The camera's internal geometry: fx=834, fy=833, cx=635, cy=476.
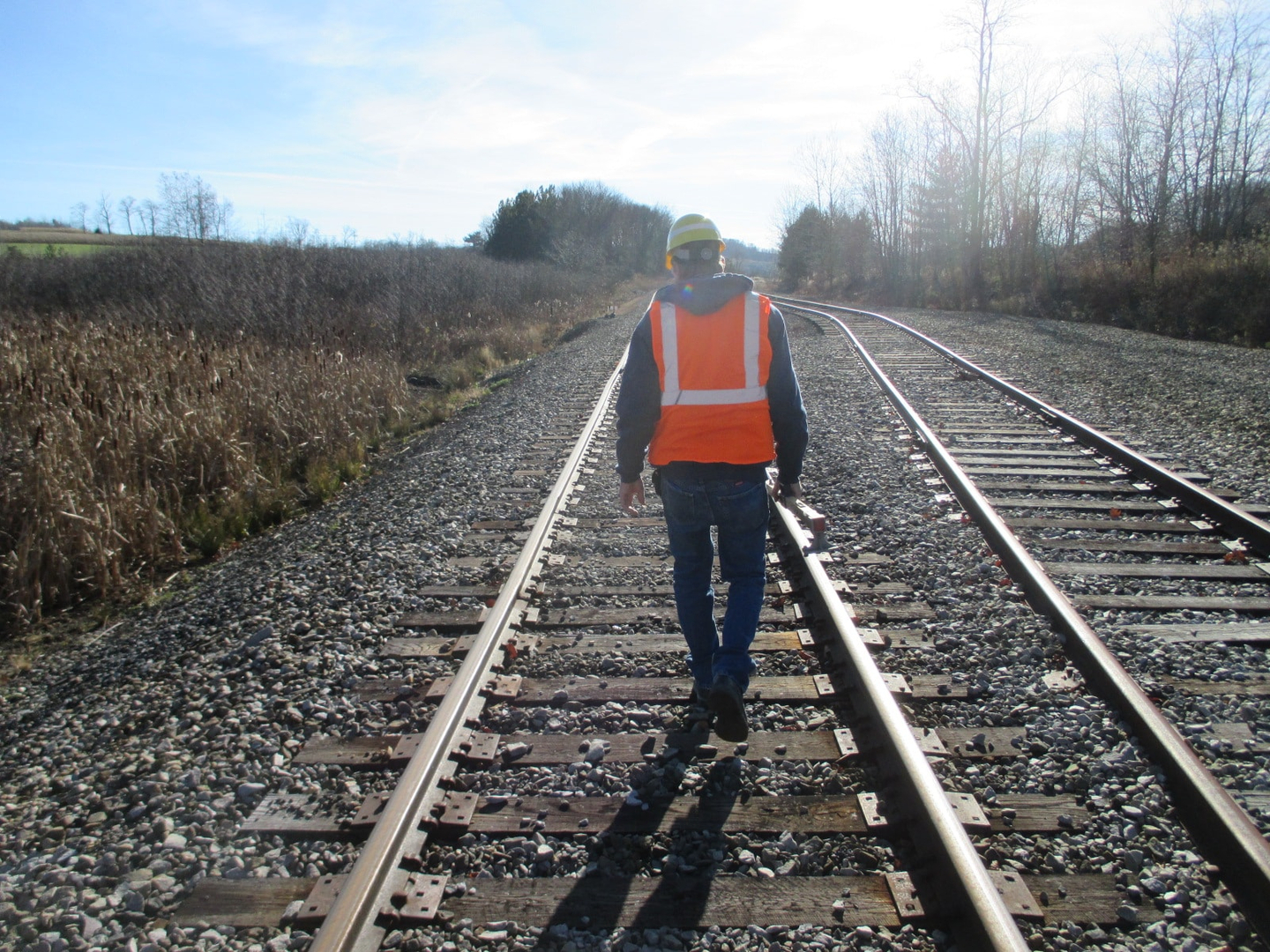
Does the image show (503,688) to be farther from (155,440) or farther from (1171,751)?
(155,440)

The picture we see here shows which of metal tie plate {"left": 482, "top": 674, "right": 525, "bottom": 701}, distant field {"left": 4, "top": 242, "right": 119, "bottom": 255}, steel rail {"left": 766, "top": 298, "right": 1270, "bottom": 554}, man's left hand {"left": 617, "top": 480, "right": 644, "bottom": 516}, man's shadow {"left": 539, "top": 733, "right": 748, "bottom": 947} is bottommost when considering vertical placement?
man's shadow {"left": 539, "top": 733, "right": 748, "bottom": 947}

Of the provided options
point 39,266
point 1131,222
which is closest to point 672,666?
point 39,266

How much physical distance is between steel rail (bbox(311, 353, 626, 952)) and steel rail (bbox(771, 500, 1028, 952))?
153 centimetres

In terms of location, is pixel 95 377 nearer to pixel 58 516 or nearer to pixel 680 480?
pixel 58 516

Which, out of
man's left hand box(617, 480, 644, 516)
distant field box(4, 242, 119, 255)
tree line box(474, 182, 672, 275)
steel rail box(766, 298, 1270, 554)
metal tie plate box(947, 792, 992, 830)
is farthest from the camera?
tree line box(474, 182, 672, 275)

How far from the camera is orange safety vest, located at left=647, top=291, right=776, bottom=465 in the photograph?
301 cm

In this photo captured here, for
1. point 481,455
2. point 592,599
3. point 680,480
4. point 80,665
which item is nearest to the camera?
point 680,480

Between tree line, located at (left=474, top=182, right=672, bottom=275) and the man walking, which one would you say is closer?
the man walking

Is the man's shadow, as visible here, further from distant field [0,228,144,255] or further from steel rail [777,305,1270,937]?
distant field [0,228,144,255]

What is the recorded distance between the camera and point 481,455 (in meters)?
8.11

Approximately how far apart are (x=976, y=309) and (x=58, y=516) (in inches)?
1134

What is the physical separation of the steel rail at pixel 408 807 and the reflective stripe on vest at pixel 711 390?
142 cm

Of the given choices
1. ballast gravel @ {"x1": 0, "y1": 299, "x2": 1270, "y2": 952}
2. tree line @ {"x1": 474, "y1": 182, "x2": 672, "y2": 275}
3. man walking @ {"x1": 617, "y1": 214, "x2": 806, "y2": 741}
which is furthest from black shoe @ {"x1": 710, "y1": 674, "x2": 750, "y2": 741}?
tree line @ {"x1": 474, "y1": 182, "x2": 672, "y2": 275}

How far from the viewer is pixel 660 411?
317 cm
